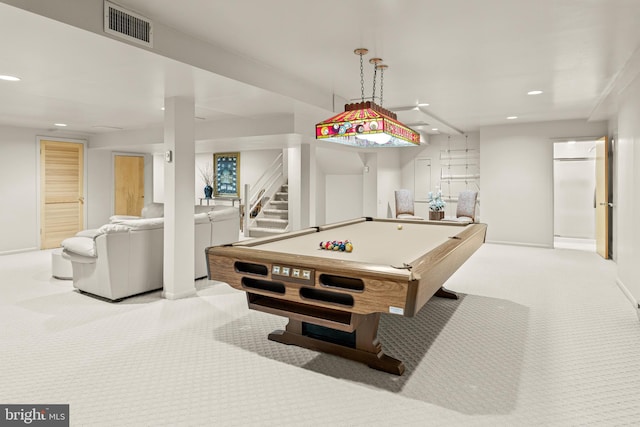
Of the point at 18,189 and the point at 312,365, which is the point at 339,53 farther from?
the point at 18,189

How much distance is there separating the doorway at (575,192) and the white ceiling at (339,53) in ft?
11.7

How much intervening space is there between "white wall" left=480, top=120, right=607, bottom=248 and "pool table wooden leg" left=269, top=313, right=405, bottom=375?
6222 mm

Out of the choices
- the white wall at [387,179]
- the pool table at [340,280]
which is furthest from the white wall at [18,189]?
the white wall at [387,179]

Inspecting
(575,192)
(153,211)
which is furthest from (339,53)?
(575,192)

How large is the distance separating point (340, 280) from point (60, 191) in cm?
763

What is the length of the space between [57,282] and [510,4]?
5.66m

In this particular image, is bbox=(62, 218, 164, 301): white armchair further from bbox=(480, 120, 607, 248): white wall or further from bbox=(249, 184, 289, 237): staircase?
bbox=(480, 120, 607, 248): white wall

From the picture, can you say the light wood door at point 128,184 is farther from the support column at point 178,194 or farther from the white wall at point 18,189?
the support column at point 178,194

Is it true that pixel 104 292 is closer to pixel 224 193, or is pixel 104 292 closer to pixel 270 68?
pixel 270 68

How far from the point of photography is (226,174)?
11.1 meters

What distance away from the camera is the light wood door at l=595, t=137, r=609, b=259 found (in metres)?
6.46

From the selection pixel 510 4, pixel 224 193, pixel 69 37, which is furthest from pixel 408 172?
pixel 69 37

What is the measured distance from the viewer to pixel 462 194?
844 centimetres

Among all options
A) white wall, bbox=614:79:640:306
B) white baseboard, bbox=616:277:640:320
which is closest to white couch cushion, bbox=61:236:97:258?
white baseboard, bbox=616:277:640:320
